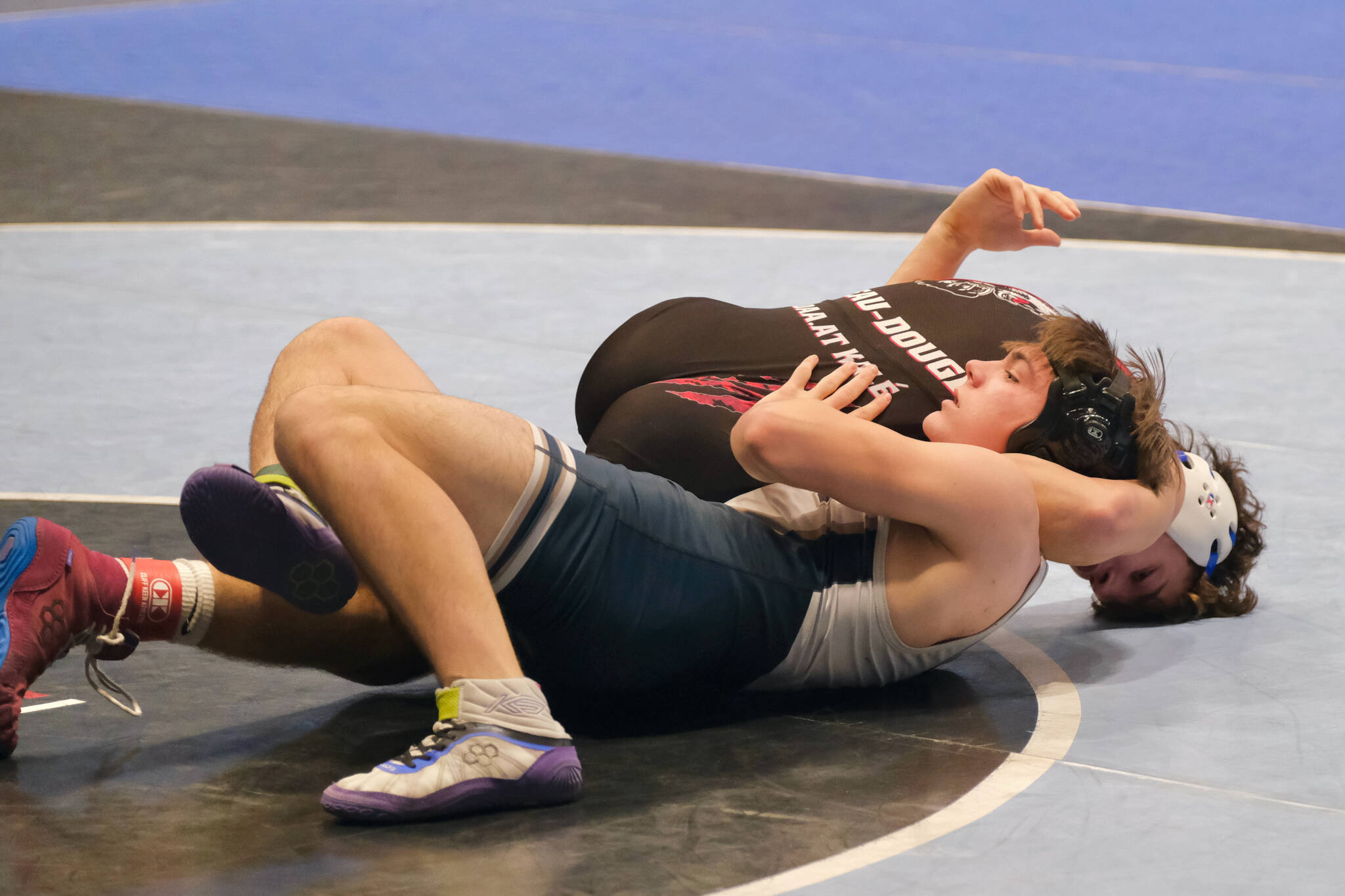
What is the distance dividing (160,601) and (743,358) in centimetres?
110

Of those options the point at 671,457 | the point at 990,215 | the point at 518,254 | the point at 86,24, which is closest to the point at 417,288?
the point at 518,254

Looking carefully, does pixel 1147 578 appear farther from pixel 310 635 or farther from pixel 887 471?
pixel 310 635

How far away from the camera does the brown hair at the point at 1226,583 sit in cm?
308

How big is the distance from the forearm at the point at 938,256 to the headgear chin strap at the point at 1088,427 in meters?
0.96

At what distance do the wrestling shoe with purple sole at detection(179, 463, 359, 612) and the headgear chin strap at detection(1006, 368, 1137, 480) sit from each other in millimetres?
1048

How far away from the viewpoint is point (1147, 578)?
307cm

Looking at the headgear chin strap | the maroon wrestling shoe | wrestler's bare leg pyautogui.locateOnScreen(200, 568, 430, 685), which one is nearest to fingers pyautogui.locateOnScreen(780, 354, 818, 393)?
the headgear chin strap

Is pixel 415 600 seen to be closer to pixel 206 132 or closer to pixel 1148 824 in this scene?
pixel 1148 824

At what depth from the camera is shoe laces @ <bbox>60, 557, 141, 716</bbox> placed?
2.54 meters

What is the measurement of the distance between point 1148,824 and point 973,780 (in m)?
0.25

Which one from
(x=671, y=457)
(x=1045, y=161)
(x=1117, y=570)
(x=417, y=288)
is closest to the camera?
(x=671, y=457)

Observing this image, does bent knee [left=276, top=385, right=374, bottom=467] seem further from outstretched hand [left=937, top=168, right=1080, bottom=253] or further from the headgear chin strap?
outstretched hand [left=937, top=168, right=1080, bottom=253]

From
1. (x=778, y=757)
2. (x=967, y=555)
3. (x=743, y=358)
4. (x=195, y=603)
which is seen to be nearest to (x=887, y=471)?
(x=967, y=555)

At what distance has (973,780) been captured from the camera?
2398 millimetres
